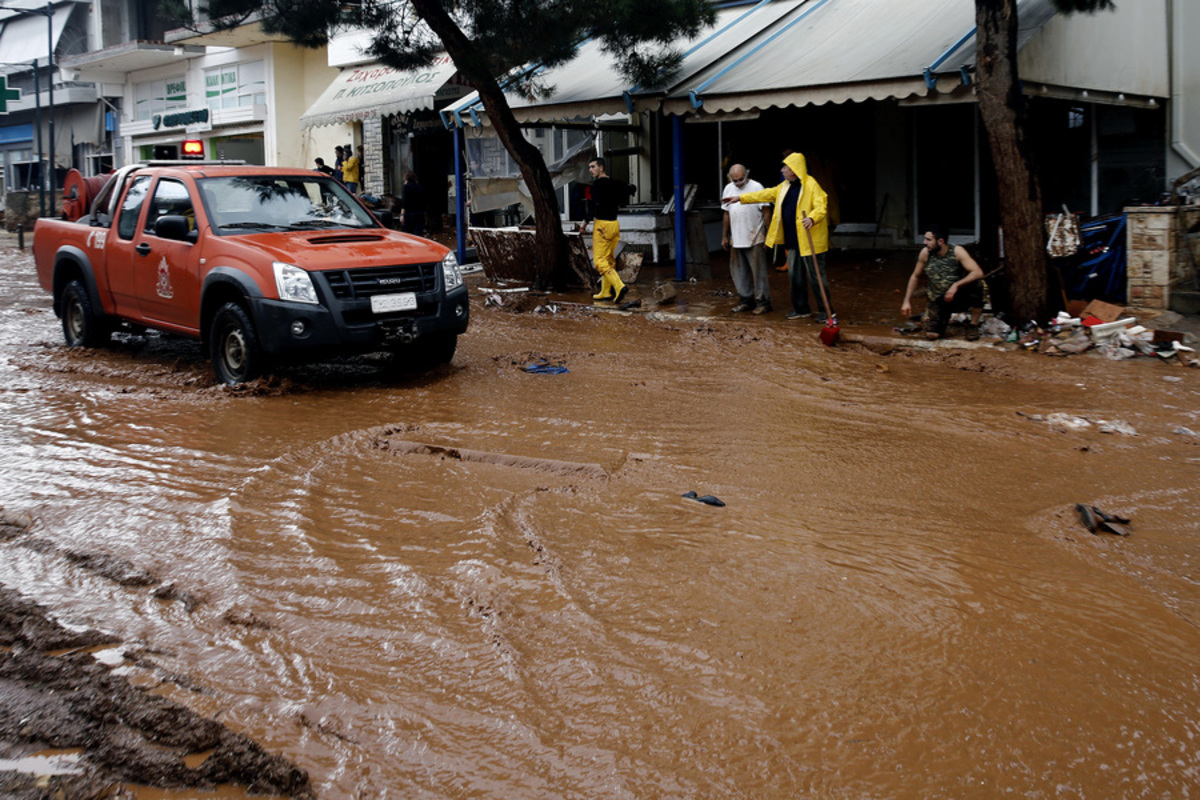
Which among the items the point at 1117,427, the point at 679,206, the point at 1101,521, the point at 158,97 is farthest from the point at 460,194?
the point at 158,97

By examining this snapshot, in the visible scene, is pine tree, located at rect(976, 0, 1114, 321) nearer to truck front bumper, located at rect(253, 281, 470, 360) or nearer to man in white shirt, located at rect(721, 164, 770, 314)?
man in white shirt, located at rect(721, 164, 770, 314)

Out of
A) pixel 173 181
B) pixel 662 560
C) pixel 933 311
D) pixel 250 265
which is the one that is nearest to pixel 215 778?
pixel 662 560

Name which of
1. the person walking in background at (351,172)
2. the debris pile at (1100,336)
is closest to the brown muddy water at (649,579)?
the debris pile at (1100,336)

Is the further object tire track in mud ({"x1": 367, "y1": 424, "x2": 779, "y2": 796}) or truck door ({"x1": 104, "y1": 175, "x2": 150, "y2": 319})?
truck door ({"x1": 104, "y1": 175, "x2": 150, "y2": 319})

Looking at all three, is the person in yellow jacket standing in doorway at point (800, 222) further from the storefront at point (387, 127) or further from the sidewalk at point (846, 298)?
the storefront at point (387, 127)

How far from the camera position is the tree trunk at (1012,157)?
32.9ft

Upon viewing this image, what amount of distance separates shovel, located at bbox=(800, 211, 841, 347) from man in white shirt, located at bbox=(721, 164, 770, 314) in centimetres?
93

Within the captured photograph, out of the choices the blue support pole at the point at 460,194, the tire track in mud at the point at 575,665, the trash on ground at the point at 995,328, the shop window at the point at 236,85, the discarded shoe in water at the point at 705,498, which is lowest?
the tire track in mud at the point at 575,665

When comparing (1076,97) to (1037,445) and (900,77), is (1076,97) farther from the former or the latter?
(1037,445)

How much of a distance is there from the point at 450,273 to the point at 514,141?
237 inches

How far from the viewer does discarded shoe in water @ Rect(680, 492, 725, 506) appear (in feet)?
18.2

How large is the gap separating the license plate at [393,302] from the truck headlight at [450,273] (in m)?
0.43

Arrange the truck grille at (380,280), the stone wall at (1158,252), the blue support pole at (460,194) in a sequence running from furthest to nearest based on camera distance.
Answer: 1. the blue support pole at (460,194)
2. the stone wall at (1158,252)
3. the truck grille at (380,280)

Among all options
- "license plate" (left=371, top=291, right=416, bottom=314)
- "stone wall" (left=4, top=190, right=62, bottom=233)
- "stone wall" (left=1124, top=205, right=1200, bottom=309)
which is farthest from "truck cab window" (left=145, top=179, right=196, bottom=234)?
"stone wall" (left=4, top=190, right=62, bottom=233)
